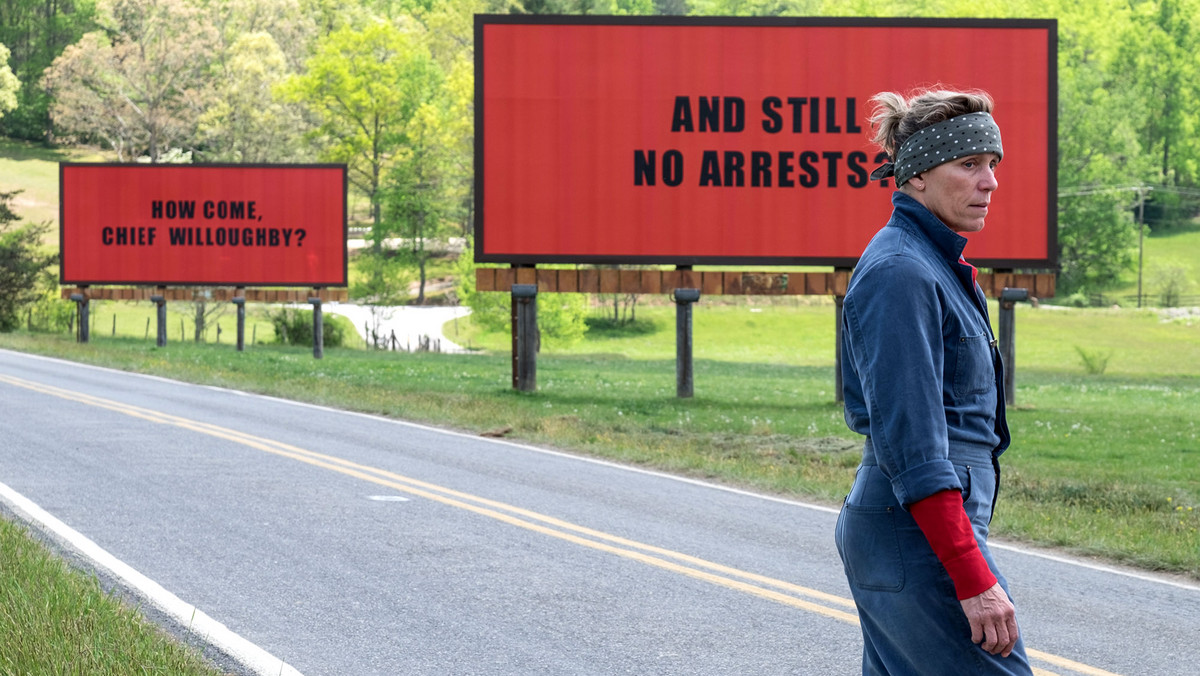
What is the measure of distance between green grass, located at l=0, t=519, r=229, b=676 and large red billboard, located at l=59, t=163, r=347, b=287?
1282 inches

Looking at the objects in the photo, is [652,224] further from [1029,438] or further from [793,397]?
[1029,438]

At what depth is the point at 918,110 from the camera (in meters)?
3.08

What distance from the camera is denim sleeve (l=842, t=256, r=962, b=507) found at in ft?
9.32

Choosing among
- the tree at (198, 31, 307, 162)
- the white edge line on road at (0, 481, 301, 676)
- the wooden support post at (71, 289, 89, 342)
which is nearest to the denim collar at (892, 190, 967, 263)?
the white edge line on road at (0, 481, 301, 676)

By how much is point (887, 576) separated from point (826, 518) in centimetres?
796

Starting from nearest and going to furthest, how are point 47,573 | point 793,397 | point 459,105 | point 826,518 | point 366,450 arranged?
point 47,573 < point 826,518 < point 366,450 < point 793,397 < point 459,105

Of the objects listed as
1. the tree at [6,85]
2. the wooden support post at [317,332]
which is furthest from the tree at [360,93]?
the tree at [6,85]

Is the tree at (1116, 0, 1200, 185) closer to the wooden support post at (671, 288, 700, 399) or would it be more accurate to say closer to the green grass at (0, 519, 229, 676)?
the wooden support post at (671, 288, 700, 399)

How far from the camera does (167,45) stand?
72438mm

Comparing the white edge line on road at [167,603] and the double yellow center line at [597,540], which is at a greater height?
the white edge line on road at [167,603]

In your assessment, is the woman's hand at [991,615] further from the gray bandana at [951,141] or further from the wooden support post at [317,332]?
the wooden support post at [317,332]

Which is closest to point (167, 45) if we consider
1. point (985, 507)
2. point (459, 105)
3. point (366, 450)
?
point (459, 105)

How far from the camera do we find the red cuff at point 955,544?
2801 millimetres

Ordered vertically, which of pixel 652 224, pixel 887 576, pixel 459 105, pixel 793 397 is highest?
pixel 459 105
